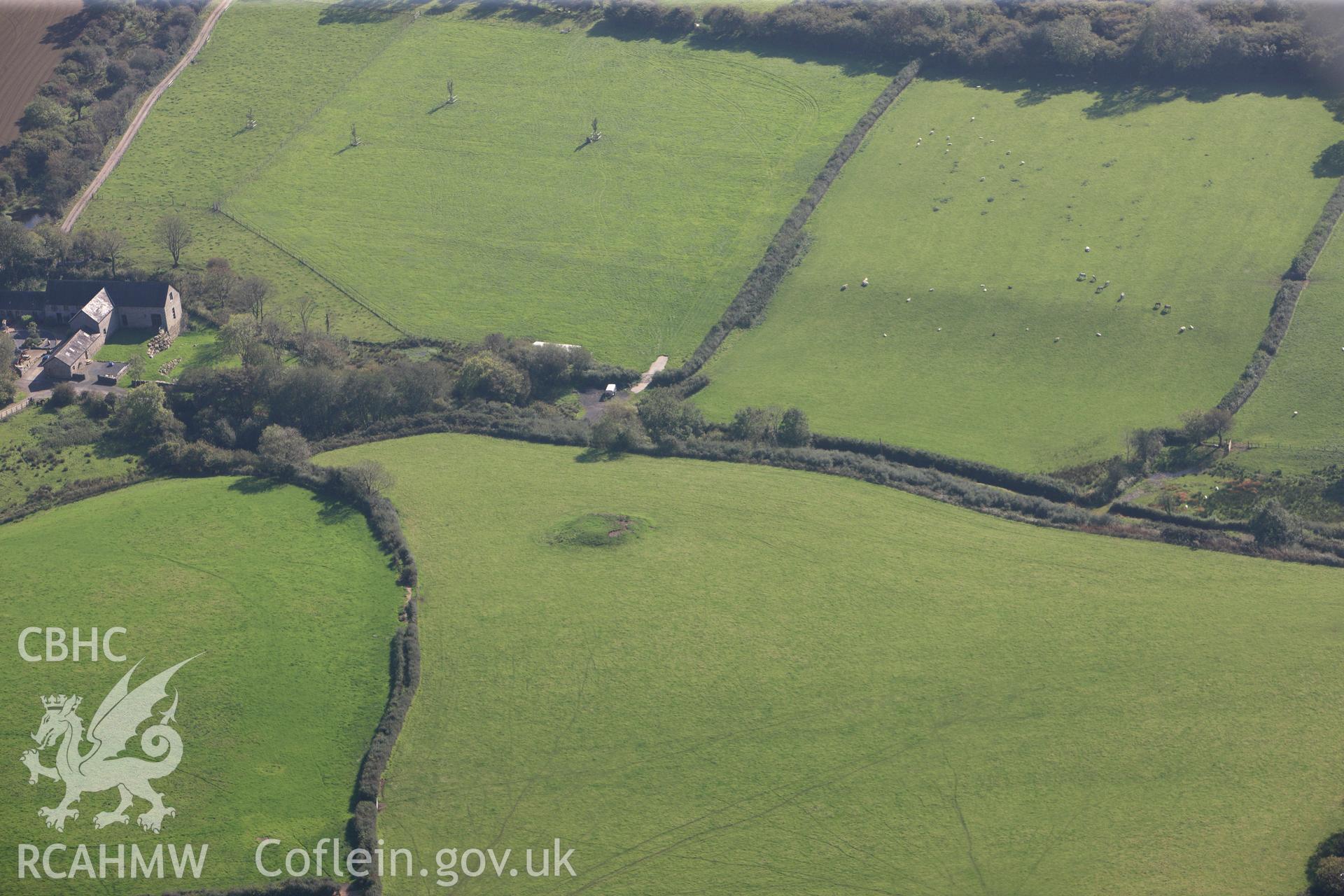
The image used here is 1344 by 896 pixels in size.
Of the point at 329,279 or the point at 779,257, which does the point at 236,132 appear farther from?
the point at 779,257

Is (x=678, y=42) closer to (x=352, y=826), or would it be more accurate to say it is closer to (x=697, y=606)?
(x=697, y=606)

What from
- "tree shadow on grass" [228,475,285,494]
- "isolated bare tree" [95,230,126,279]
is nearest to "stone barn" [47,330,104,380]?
"isolated bare tree" [95,230,126,279]

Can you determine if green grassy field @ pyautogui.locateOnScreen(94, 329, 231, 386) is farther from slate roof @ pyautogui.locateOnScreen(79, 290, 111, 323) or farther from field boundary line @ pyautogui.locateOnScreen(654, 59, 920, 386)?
field boundary line @ pyautogui.locateOnScreen(654, 59, 920, 386)

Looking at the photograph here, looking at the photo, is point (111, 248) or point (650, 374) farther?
point (111, 248)

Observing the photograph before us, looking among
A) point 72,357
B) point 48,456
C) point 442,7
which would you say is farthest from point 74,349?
point 442,7

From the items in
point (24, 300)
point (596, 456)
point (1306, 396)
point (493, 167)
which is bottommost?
point (596, 456)

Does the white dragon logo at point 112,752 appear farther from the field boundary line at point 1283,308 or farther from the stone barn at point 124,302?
the field boundary line at point 1283,308
